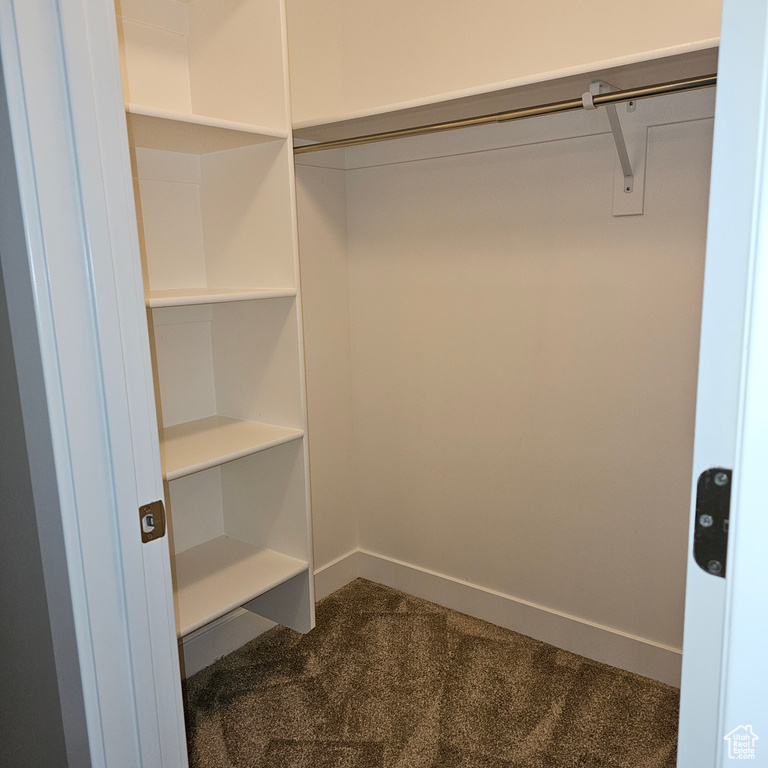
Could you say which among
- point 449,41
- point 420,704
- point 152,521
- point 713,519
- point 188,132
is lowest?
point 420,704

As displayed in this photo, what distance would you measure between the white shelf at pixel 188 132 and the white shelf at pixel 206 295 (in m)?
0.40

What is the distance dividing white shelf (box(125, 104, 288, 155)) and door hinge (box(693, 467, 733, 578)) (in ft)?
4.46

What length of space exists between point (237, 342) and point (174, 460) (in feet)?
1.63

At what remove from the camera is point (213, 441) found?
1858mm

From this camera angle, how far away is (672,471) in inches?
76.7

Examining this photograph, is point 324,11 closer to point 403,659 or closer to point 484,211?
point 484,211

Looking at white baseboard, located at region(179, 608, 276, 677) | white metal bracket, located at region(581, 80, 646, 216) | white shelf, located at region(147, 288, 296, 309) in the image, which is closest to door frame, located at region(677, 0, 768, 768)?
white shelf, located at region(147, 288, 296, 309)

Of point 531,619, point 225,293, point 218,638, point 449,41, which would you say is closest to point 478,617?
point 531,619

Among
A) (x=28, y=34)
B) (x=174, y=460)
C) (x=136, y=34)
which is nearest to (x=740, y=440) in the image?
(x=28, y=34)

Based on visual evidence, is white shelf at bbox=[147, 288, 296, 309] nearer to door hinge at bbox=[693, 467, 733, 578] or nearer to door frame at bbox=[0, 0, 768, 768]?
door frame at bbox=[0, 0, 768, 768]

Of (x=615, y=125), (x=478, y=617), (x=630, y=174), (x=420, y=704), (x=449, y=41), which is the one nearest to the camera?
(x=615, y=125)

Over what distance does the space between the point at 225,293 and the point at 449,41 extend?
3.80 feet

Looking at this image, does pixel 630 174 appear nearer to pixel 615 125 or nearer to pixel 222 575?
pixel 615 125

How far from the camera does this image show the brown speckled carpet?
1.77m
